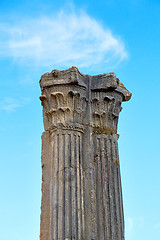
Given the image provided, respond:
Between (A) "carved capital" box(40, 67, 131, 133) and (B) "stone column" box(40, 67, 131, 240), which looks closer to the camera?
(B) "stone column" box(40, 67, 131, 240)

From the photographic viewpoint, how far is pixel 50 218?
8977 millimetres

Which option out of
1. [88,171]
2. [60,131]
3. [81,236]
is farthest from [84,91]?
[81,236]

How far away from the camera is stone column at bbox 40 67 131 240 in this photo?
896cm

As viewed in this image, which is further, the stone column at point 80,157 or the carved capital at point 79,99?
the carved capital at point 79,99

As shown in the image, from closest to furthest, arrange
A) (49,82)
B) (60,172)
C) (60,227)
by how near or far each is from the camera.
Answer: (60,227), (60,172), (49,82)

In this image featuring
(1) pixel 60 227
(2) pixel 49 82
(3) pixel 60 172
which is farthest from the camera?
(2) pixel 49 82

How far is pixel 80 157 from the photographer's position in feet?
31.7

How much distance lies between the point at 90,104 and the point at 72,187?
Answer: 2360 mm

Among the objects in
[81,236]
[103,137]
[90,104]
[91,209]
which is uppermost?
[90,104]

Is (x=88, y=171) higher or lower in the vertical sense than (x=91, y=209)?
higher

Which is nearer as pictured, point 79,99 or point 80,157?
point 80,157

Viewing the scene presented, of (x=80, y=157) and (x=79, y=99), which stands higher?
(x=79, y=99)

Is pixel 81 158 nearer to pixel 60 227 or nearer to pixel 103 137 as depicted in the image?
pixel 103 137

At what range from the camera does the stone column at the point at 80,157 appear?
353 inches
